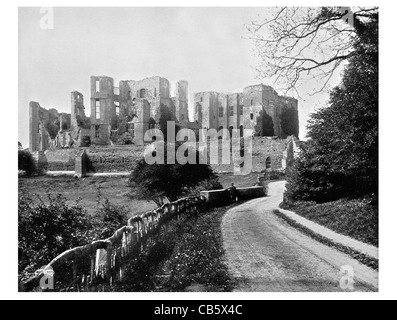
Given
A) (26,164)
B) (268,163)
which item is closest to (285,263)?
(26,164)

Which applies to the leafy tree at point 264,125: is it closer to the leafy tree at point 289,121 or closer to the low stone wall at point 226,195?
the leafy tree at point 289,121

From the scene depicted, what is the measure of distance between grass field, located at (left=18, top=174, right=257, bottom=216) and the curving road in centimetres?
562

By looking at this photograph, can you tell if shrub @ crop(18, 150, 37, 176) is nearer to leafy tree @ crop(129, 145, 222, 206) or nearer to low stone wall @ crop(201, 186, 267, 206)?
leafy tree @ crop(129, 145, 222, 206)

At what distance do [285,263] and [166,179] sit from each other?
10.9 m

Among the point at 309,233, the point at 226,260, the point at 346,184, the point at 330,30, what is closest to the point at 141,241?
the point at 226,260

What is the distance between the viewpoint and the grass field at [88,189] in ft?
40.1

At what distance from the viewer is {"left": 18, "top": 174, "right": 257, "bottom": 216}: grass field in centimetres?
1224

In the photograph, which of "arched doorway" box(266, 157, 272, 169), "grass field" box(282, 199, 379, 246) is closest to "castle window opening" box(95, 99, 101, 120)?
"arched doorway" box(266, 157, 272, 169)

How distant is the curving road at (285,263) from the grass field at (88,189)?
18.4 feet

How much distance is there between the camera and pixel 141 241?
34.0ft

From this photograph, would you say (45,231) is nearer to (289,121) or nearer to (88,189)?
(88,189)

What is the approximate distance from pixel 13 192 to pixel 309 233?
965cm
